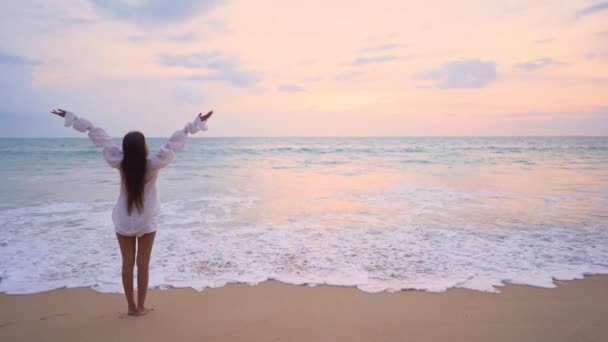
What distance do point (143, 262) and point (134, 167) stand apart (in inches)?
39.5

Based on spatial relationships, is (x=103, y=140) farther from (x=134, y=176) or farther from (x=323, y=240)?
(x=323, y=240)

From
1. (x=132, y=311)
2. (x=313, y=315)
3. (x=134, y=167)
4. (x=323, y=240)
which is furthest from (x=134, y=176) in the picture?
(x=323, y=240)

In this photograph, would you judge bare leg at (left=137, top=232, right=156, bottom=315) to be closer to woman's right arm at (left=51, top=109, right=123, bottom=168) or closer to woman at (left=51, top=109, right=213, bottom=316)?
woman at (left=51, top=109, right=213, bottom=316)

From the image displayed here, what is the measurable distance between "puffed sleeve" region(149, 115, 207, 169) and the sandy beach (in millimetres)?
1635

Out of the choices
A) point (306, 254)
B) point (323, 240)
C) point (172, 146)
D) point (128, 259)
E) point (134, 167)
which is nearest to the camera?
point (134, 167)

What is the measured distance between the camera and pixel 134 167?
349 cm

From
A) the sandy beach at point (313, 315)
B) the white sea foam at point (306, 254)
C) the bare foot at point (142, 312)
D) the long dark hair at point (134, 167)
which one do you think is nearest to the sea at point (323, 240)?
the white sea foam at point (306, 254)

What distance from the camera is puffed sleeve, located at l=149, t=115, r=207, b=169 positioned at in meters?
3.54

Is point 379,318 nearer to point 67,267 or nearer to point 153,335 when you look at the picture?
point 153,335

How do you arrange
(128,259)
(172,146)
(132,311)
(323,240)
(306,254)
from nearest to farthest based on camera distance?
(172,146) → (128,259) → (132,311) → (306,254) → (323,240)

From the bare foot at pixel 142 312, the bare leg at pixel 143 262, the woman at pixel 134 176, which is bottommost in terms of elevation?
the bare foot at pixel 142 312

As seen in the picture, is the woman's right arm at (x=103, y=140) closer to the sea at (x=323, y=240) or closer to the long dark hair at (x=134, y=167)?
the long dark hair at (x=134, y=167)

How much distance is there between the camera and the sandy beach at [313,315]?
141 inches

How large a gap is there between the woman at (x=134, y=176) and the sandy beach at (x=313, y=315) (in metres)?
0.72
